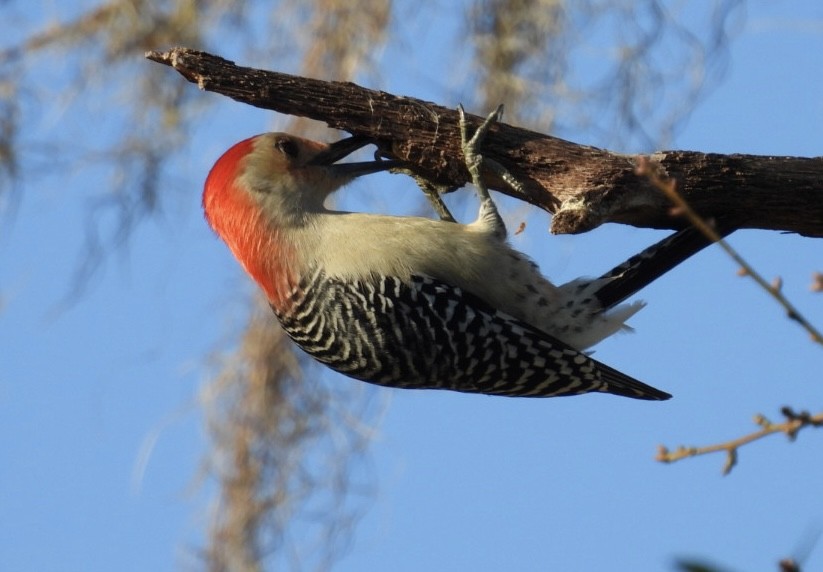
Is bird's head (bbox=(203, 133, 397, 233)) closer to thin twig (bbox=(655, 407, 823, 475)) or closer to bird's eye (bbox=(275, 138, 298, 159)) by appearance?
bird's eye (bbox=(275, 138, 298, 159))

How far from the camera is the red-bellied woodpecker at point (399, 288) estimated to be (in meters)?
4.83

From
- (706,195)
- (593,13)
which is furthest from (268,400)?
(706,195)

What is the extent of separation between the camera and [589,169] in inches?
179

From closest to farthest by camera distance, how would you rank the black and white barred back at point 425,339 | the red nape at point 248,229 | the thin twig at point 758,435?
the thin twig at point 758,435, the black and white barred back at point 425,339, the red nape at point 248,229

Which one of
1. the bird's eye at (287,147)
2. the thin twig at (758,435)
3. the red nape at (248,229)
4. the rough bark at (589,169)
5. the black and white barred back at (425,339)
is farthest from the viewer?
the bird's eye at (287,147)

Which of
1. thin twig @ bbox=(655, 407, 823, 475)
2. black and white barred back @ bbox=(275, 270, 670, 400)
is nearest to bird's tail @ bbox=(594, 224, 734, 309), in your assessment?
black and white barred back @ bbox=(275, 270, 670, 400)

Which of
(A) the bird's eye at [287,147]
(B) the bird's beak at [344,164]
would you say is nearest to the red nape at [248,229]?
(A) the bird's eye at [287,147]

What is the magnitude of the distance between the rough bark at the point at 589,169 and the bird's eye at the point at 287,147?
0.42 meters

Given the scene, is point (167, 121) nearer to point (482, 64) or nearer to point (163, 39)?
point (163, 39)

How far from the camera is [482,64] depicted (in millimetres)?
6871

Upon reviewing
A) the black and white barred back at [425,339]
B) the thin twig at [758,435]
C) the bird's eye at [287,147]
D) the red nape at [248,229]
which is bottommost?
the thin twig at [758,435]

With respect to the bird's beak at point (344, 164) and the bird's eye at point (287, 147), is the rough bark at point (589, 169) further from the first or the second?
the bird's eye at point (287, 147)

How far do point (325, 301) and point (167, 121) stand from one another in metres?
2.98

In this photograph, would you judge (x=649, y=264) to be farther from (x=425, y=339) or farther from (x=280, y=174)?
(x=280, y=174)
